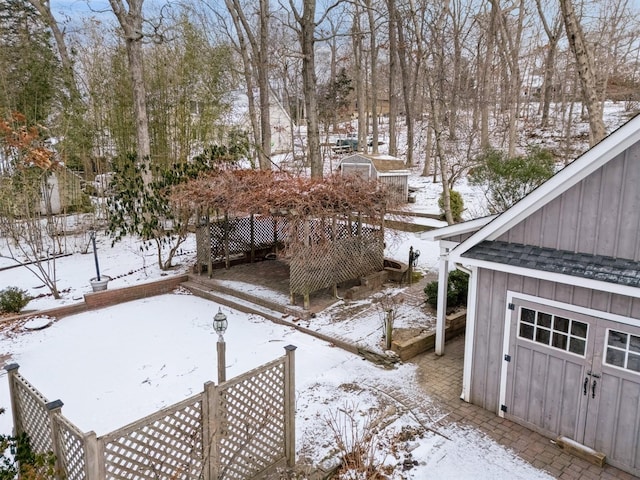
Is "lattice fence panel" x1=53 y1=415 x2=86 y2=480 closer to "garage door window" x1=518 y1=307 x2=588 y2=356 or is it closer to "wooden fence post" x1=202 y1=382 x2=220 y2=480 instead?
"wooden fence post" x1=202 y1=382 x2=220 y2=480

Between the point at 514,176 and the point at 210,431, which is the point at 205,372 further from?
the point at 514,176

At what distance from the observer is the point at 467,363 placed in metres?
5.71

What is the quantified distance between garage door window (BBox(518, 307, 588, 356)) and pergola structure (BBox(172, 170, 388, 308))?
412 centimetres

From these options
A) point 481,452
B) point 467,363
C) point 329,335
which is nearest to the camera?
point 481,452

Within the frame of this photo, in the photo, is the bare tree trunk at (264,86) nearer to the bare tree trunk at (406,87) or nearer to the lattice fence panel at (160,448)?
the bare tree trunk at (406,87)

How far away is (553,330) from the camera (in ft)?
16.0

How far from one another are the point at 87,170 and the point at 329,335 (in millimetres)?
11911

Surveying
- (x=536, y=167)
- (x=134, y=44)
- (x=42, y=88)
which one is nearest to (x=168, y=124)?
(x=134, y=44)

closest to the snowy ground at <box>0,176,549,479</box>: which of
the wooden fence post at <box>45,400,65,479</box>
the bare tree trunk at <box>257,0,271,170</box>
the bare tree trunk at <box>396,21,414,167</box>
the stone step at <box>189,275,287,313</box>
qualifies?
the stone step at <box>189,275,287,313</box>

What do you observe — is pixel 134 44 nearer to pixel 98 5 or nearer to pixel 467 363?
pixel 98 5

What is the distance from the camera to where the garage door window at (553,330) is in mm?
4699

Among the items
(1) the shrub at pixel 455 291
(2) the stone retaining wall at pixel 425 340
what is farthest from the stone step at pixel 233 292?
(1) the shrub at pixel 455 291

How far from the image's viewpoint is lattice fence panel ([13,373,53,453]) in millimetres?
3729

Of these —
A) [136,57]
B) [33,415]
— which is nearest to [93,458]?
[33,415]
